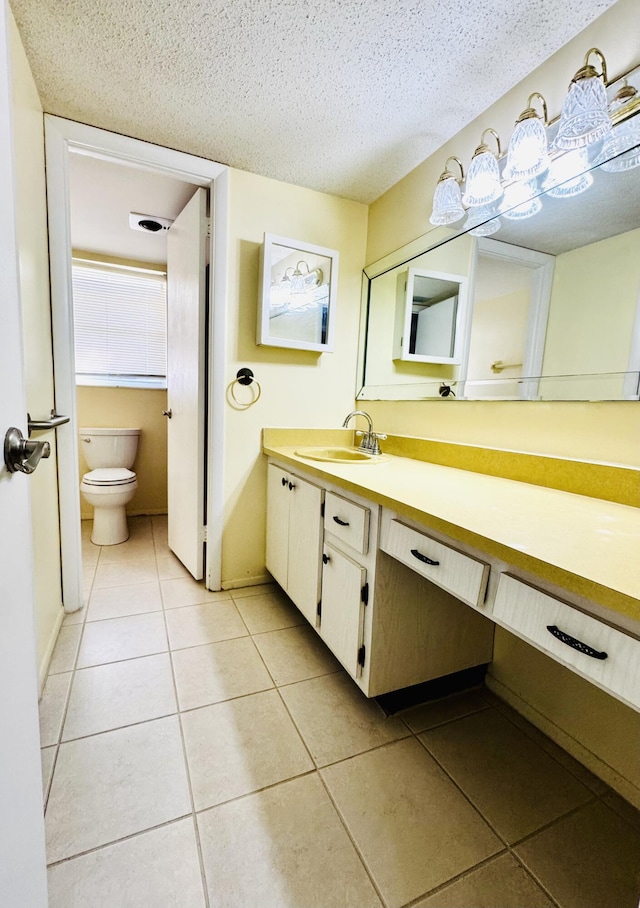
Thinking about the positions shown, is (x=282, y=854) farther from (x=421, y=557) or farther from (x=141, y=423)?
(x=141, y=423)

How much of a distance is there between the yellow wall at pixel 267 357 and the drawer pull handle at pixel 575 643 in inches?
63.0

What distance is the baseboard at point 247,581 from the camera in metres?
2.09

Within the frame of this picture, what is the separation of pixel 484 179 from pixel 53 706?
2309mm

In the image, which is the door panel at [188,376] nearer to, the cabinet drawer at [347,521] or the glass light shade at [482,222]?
the cabinet drawer at [347,521]

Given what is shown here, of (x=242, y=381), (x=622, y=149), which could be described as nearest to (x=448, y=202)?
(x=622, y=149)

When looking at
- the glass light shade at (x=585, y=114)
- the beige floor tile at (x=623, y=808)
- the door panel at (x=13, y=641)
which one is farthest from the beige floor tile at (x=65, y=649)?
the glass light shade at (x=585, y=114)

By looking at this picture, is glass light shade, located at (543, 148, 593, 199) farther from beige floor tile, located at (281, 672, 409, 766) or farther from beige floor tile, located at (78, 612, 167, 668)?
beige floor tile, located at (78, 612, 167, 668)

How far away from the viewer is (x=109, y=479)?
99.0 inches

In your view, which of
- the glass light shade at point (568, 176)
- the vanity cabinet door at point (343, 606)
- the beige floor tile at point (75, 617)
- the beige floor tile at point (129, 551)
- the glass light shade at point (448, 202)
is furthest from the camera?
the beige floor tile at point (129, 551)

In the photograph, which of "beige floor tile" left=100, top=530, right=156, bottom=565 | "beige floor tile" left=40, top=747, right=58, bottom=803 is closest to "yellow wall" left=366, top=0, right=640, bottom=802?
"beige floor tile" left=40, top=747, right=58, bottom=803

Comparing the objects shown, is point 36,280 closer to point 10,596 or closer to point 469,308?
point 10,596

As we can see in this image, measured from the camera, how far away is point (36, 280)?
1406 millimetres

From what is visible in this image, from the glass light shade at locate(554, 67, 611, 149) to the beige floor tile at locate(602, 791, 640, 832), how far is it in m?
1.80

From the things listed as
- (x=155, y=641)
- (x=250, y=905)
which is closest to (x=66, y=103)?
(x=155, y=641)
